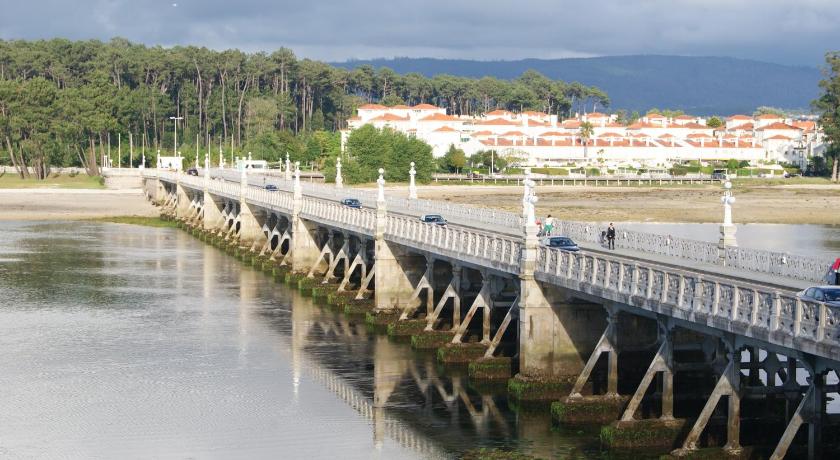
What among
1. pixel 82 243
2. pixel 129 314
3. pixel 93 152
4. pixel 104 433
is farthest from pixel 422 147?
pixel 104 433

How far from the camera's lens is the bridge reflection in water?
3469cm

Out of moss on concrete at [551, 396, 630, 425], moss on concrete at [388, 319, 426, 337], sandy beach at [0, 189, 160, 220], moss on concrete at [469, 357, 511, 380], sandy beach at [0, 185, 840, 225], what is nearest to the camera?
moss on concrete at [551, 396, 630, 425]

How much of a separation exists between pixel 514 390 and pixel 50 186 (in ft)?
424

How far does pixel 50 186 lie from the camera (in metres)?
158

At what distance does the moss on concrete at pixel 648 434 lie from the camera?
32.0 meters

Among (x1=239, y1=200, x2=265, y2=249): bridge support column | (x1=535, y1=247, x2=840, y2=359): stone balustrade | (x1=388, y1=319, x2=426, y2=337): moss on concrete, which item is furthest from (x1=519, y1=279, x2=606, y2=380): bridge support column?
(x1=239, y1=200, x2=265, y2=249): bridge support column

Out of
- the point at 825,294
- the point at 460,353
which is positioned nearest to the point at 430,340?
the point at 460,353

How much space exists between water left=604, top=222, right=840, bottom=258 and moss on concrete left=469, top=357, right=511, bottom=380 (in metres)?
46.2

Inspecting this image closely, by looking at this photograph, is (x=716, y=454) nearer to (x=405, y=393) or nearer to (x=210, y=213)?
(x=405, y=393)

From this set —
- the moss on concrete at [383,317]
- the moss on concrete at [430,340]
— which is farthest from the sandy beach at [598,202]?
the moss on concrete at [430,340]

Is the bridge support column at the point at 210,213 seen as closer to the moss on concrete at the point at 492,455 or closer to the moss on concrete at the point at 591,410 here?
the moss on concrete at the point at 591,410

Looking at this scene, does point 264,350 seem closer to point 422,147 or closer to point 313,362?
point 313,362

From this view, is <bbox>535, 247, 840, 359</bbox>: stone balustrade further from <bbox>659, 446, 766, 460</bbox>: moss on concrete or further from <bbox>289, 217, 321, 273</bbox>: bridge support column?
<bbox>289, 217, 321, 273</bbox>: bridge support column

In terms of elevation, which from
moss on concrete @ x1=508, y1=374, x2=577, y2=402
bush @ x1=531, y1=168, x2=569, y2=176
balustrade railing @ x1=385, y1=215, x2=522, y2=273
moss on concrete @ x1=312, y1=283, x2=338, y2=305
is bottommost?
moss on concrete @ x1=312, y1=283, x2=338, y2=305
